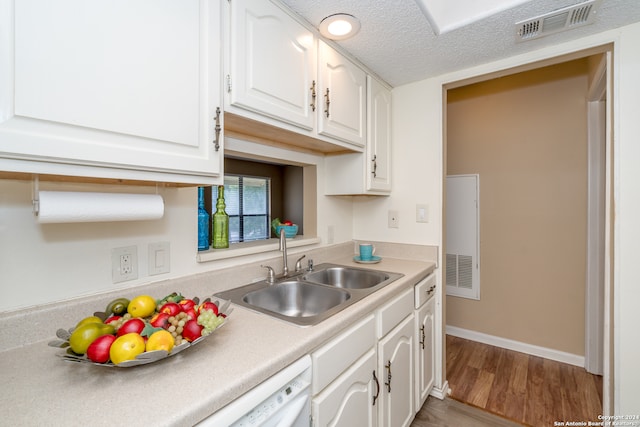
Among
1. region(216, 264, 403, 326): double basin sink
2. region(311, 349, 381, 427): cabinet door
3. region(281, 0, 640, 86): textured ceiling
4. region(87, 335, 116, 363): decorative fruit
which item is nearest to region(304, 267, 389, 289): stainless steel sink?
region(216, 264, 403, 326): double basin sink

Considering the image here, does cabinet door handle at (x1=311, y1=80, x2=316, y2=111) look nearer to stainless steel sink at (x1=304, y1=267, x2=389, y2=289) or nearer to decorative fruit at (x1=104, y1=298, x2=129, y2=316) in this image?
stainless steel sink at (x1=304, y1=267, x2=389, y2=289)

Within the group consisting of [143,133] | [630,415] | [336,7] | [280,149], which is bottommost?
[630,415]

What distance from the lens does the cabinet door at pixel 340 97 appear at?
1.43 meters

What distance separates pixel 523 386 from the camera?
1.99 metres

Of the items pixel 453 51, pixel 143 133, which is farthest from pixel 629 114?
pixel 143 133

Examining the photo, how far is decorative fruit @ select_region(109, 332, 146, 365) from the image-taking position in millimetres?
628

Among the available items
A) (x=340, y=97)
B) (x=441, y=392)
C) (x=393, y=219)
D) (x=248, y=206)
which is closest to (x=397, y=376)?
→ (x=441, y=392)

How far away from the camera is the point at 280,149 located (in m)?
1.64

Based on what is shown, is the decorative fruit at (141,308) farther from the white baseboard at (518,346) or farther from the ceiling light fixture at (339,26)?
the white baseboard at (518,346)

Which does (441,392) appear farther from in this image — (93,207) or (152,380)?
(93,207)

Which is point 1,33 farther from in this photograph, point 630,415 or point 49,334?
point 630,415

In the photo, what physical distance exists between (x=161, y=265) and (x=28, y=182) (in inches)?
17.9

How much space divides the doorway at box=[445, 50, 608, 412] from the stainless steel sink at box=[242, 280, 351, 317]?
1610mm

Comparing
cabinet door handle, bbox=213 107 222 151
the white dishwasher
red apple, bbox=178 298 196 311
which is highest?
cabinet door handle, bbox=213 107 222 151
